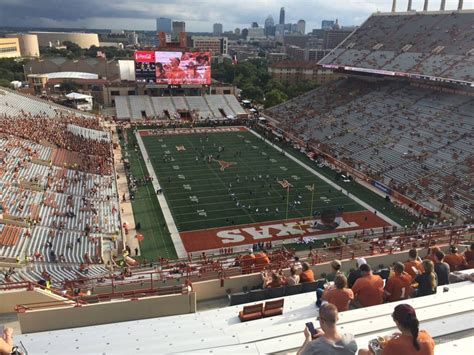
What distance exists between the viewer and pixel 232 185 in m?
29.6

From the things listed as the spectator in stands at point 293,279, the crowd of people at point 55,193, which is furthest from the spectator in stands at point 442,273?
the crowd of people at point 55,193

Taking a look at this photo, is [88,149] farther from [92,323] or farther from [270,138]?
[92,323]

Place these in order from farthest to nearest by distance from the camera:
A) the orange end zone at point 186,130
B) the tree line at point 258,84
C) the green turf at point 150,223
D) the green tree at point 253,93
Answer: the green tree at point 253,93 < the tree line at point 258,84 < the orange end zone at point 186,130 < the green turf at point 150,223

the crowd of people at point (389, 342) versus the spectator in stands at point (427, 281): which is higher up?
the crowd of people at point (389, 342)

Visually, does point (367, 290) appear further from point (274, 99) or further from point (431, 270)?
point (274, 99)

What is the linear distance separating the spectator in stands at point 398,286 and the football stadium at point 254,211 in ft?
0.07

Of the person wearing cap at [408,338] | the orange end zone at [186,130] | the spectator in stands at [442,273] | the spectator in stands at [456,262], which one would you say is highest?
the person wearing cap at [408,338]

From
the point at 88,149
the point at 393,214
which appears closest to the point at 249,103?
the point at 88,149

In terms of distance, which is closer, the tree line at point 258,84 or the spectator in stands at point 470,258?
the spectator in stands at point 470,258

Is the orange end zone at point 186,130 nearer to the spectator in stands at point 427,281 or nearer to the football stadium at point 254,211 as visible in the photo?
the football stadium at point 254,211

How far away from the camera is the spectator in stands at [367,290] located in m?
6.15

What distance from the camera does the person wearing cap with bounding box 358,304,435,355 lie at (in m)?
3.68

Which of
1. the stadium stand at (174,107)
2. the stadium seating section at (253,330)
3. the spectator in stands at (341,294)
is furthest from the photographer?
the stadium stand at (174,107)

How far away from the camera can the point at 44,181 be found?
24859mm
